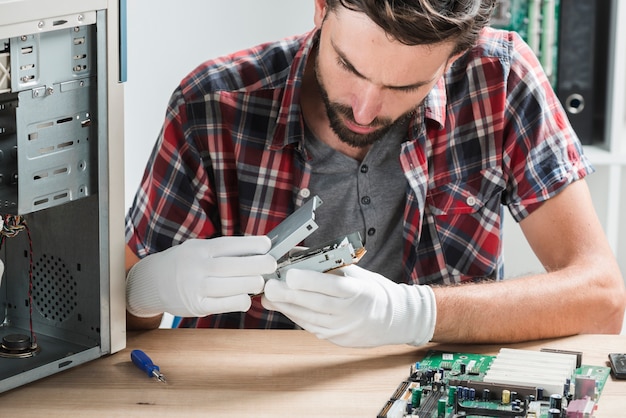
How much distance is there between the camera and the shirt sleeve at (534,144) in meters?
1.68

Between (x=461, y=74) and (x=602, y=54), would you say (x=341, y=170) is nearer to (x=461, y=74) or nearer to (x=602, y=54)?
(x=461, y=74)

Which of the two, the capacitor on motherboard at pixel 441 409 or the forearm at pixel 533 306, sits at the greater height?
the forearm at pixel 533 306

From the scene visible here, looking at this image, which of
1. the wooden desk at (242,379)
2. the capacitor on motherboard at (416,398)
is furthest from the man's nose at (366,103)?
the capacitor on motherboard at (416,398)

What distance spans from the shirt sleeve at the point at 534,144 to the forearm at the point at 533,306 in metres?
0.17

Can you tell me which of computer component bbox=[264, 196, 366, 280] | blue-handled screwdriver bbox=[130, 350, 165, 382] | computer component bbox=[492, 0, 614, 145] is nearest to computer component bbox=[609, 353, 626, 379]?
computer component bbox=[264, 196, 366, 280]

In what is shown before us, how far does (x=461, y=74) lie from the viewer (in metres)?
1.75

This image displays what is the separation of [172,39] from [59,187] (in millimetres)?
1351

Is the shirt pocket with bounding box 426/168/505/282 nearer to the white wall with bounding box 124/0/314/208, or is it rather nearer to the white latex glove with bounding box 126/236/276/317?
the white latex glove with bounding box 126/236/276/317

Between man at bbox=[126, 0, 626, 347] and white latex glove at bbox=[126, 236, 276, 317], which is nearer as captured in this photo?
white latex glove at bbox=[126, 236, 276, 317]

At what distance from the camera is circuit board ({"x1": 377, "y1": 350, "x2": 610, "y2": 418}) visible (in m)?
1.16

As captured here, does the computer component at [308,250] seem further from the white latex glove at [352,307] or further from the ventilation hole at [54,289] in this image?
the ventilation hole at [54,289]

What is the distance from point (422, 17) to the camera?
139 cm

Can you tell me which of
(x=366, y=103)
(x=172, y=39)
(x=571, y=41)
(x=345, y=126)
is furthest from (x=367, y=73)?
(x=571, y=41)

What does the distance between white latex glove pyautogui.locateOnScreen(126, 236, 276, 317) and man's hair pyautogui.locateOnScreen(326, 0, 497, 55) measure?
36cm
